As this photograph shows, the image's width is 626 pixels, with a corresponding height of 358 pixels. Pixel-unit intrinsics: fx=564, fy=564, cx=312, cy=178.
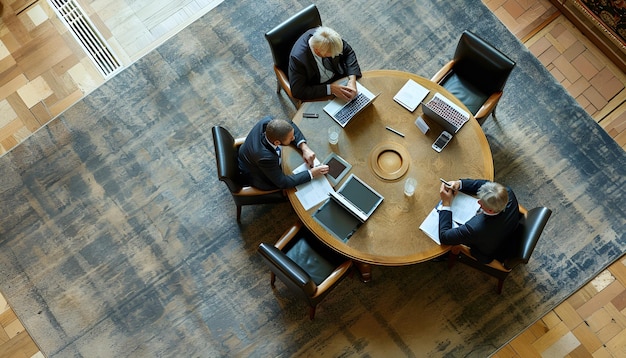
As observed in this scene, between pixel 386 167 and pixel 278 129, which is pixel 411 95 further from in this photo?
pixel 278 129

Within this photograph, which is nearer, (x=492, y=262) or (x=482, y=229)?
(x=482, y=229)

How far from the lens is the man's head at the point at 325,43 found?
14.2 feet

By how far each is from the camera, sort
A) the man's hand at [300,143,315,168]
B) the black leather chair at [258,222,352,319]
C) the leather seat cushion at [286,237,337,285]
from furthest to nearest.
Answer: the leather seat cushion at [286,237,337,285], the man's hand at [300,143,315,168], the black leather chair at [258,222,352,319]

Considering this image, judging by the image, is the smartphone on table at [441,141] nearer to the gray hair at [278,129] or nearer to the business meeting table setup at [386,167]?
the business meeting table setup at [386,167]

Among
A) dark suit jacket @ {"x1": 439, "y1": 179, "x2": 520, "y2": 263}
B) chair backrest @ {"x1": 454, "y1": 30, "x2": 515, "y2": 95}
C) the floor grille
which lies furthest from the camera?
the floor grille

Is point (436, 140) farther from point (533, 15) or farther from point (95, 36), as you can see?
point (95, 36)

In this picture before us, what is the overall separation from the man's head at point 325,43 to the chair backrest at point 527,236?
6.30ft

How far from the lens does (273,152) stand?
168 inches

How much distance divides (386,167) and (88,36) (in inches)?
137

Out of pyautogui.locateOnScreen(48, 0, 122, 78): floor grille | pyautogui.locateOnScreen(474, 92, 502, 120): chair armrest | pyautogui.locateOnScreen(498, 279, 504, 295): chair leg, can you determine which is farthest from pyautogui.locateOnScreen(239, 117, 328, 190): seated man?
pyautogui.locateOnScreen(48, 0, 122, 78): floor grille

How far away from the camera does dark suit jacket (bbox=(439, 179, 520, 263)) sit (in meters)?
3.92

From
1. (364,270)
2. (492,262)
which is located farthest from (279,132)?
(492,262)

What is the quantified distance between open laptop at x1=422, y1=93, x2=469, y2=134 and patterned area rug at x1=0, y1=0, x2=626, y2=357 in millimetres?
1017

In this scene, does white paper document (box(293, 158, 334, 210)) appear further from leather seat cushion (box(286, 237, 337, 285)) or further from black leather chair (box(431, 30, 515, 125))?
black leather chair (box(431, 30, 515, 125))
